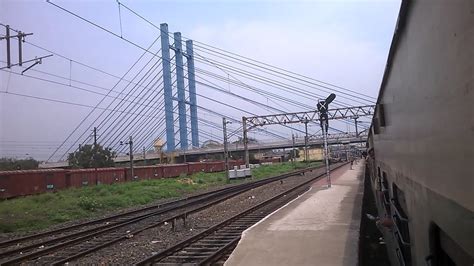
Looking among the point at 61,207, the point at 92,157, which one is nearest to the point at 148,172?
the point at 92,157

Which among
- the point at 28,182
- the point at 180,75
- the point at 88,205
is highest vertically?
the point at 180,75

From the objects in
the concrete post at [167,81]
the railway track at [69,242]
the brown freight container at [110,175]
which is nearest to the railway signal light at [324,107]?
the railway track at [69,242]

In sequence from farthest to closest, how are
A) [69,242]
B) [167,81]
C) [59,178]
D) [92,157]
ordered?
[92,157] < [167,81] < [59,178] < [69,242]

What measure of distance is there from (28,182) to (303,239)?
3074 cm

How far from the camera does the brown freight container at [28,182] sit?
32.3 meters

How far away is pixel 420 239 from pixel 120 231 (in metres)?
12.4

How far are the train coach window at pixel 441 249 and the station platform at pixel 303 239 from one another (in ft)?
13.2

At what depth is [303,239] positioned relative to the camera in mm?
9133

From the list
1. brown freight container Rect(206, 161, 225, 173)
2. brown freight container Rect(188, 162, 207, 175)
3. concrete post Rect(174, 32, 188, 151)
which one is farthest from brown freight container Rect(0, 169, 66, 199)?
brown freight container Rect(206, 161, 225, 173)

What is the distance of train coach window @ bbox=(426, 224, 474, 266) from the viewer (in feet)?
8.62

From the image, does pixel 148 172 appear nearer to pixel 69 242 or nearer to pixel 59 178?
→ pixel 59 178

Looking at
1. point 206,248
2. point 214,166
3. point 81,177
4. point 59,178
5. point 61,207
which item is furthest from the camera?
point 214,166

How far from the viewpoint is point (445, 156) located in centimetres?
246

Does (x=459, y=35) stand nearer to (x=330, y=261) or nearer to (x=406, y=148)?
(x=406, y=148)
